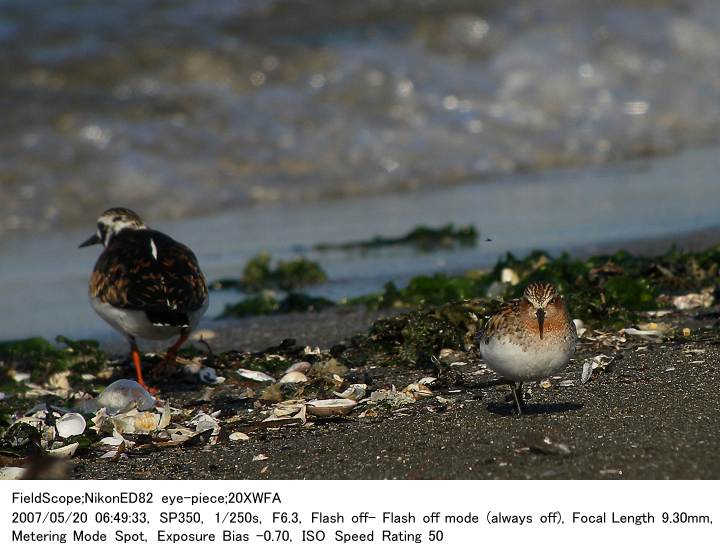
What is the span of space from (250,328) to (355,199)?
5075 millimetres

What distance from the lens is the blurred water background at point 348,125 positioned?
10398mm

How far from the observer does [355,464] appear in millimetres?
4238

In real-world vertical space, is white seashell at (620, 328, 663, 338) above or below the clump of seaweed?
below

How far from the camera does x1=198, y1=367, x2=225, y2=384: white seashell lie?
6.05m

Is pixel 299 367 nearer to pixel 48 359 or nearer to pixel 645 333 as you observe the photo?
pixel 48 359

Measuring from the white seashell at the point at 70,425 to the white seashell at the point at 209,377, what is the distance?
112 centimetres

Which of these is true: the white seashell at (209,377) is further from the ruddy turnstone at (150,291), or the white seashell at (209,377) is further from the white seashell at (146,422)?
the white seashell at (146,422)

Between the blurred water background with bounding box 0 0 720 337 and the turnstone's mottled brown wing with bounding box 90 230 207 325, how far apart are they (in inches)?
74.8

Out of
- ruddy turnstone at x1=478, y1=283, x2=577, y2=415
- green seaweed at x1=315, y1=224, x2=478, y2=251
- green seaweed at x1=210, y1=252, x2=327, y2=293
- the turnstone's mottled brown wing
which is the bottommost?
ruddy turnstone at x1=478, y1=283, x2=577, y2=415

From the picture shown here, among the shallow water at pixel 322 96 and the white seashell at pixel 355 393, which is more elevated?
the shallow water at pixel 322 96

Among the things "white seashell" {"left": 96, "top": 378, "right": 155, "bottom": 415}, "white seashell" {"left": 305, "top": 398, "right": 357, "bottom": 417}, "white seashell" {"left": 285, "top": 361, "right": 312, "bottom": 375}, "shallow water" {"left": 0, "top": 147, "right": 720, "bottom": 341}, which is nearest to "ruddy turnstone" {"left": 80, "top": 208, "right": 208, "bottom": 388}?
"white seashell" {"left": 285, "top": 361, "right": 312, "bottom": 375}

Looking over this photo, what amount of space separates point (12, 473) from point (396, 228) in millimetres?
6227

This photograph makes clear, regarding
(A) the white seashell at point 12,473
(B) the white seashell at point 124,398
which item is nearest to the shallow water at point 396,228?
(B) the white seashell at point 124,398

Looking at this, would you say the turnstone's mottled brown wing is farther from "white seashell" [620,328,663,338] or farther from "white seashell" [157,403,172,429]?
"white seashell" [620,328,663,338]
